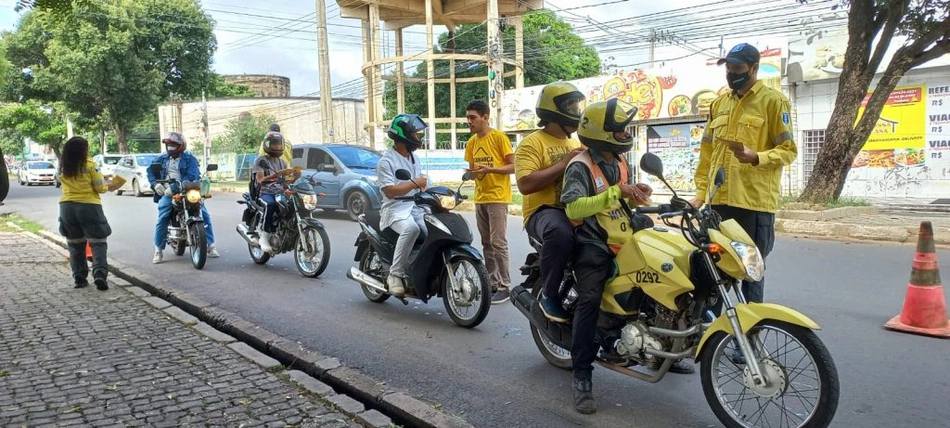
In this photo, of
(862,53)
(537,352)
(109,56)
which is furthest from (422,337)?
(109,56)

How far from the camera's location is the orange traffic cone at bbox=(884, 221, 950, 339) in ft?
16.2

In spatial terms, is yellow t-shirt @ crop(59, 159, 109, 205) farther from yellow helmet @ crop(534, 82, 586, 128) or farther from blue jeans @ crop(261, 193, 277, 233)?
yellow helmet @ crop(534, 82, 586, 128)

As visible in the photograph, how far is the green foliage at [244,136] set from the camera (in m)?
42.3

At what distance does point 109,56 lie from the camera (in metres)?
33.1

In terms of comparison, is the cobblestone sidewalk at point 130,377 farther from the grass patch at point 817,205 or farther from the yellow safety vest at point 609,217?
the grass patch at point 817,205

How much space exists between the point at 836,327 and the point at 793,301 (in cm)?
90

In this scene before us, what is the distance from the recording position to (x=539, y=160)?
414 cm

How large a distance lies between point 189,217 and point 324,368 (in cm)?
512

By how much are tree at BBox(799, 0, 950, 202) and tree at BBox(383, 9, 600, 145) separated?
28.9 metres

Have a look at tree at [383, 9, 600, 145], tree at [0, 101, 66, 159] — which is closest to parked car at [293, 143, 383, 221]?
tree at [383, 9, 600, 145]

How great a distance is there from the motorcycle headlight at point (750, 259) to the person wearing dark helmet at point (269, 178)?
5990 millimetres

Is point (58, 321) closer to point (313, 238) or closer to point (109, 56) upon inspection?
point (313, 238)

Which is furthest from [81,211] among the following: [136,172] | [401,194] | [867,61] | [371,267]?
[136,172]

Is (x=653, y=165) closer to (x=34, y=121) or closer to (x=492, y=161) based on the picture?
(x=492, y=161)
